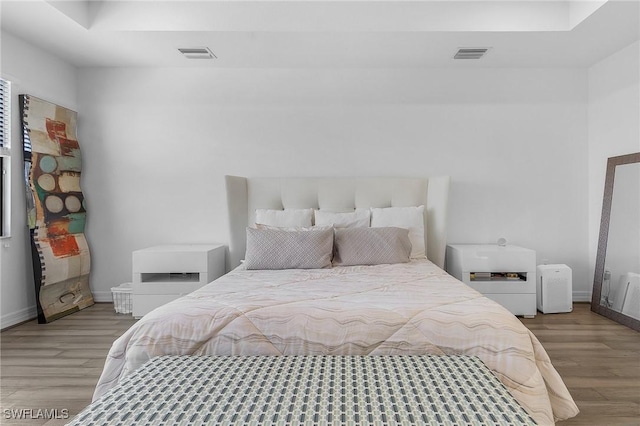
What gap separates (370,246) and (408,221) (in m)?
0.60

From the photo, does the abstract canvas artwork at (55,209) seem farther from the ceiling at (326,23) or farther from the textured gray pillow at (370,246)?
the textured gray pillow at (370,246)

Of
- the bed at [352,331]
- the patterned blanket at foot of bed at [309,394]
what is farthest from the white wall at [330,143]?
the patterned blanket at foot of bed at [309,394]

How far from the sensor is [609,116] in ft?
12.1

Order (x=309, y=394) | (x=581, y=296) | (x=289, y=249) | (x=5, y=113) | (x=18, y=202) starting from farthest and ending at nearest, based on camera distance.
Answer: (x=581, y=296) < (x=18, y=202) < (x=5, y=113) < (x=289, y=249) < (x=309, y=394)

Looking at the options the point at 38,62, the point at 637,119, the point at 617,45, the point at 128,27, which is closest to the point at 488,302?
the point at 637,119

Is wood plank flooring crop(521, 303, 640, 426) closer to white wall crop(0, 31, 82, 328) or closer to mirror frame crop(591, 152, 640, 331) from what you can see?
mirror frame crop(591, 152, 640, 331)

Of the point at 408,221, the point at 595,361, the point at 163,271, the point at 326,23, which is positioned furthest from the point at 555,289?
the point at 163,271

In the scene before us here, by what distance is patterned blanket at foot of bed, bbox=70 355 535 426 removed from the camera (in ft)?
3.37

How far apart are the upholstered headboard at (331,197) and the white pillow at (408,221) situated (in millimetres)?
200

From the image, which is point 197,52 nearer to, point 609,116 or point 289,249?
point 289,249

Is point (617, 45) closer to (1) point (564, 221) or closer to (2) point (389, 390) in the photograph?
(1) point (564, 221)

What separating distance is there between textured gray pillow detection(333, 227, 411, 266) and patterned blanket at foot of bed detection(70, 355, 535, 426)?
5.41ft

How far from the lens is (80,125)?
409cm

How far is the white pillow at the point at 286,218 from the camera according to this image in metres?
3.58
